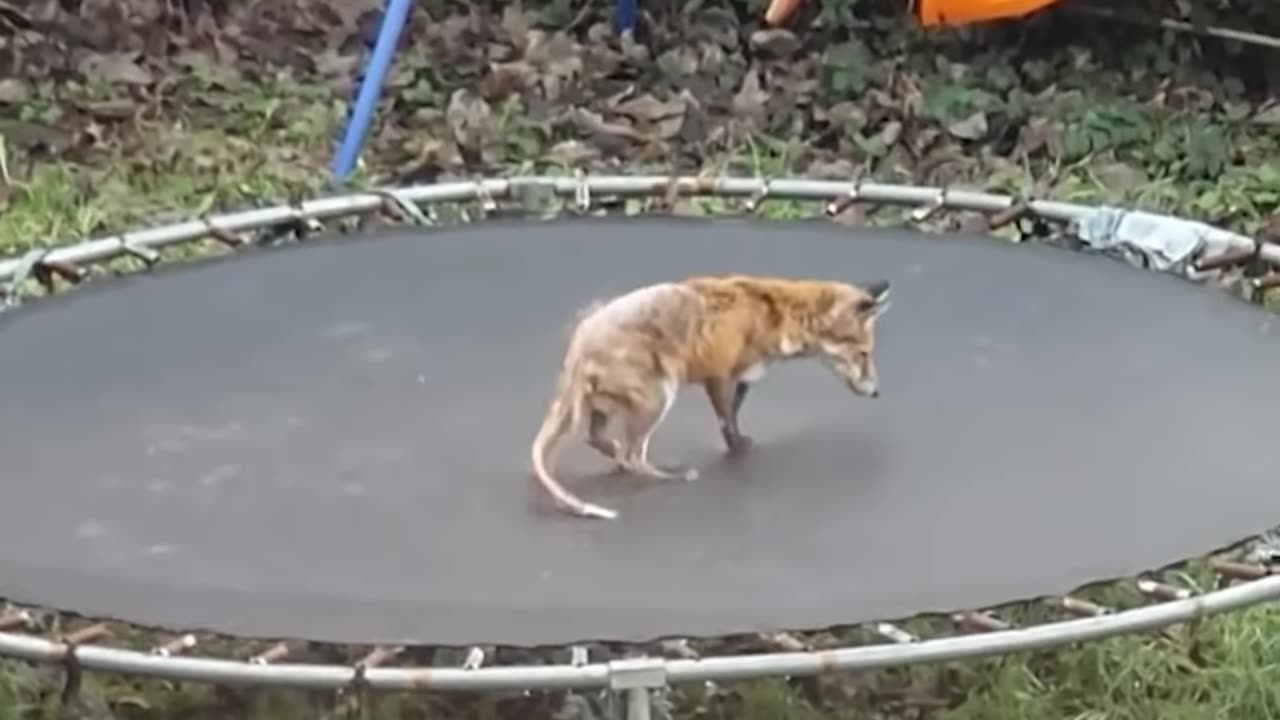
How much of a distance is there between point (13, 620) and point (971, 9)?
2144mm

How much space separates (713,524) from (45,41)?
280 cm

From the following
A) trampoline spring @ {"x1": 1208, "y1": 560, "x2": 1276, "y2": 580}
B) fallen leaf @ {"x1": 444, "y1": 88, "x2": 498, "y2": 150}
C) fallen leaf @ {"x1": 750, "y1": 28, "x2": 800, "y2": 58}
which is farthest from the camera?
fallen leaf @ {"x1": 750, "y1": 28, "x2": 800, "y2": 58}

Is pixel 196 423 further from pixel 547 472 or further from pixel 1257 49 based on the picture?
pixel 1257 49

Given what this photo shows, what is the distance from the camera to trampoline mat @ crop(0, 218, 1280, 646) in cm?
179

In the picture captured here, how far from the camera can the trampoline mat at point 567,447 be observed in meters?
1.79

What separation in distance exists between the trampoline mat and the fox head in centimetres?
7

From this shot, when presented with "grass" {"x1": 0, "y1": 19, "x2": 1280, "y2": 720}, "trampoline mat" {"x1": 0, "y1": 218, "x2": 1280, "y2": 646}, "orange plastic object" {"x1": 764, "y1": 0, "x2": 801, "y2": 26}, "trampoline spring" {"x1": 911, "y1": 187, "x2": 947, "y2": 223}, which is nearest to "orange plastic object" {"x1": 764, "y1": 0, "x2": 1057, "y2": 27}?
"orange plastic object" {"x1": 764, "y1": 0, "x2": 801, "y2": 26}

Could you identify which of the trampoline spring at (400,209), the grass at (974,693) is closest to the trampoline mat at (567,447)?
the trampoline spring at (400,209)

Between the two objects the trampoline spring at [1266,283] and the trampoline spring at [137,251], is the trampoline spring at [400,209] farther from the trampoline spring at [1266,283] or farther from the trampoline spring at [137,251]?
the trampoline spring at [1266,283]

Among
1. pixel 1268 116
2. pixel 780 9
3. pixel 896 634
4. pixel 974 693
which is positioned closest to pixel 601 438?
pixel 896 634

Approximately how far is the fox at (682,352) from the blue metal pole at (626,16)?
247 centimetres

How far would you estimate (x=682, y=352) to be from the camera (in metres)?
1.93

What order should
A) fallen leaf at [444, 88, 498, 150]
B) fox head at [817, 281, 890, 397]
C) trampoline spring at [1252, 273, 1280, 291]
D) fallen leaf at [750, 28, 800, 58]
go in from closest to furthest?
1. fox head at [817, 281, 890, 397]
2. trampoline spring at [1252, 273, 1280, 291]
3. fallen leaf at [444, 88, 498, 150]
4. fallen leaf at [750, 28, 800, 58]

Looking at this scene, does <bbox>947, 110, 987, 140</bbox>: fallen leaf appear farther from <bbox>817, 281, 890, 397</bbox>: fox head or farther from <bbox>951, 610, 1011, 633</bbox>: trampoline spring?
<bbox>951, 610, 1011, 633</bbox>: trampoline spring
